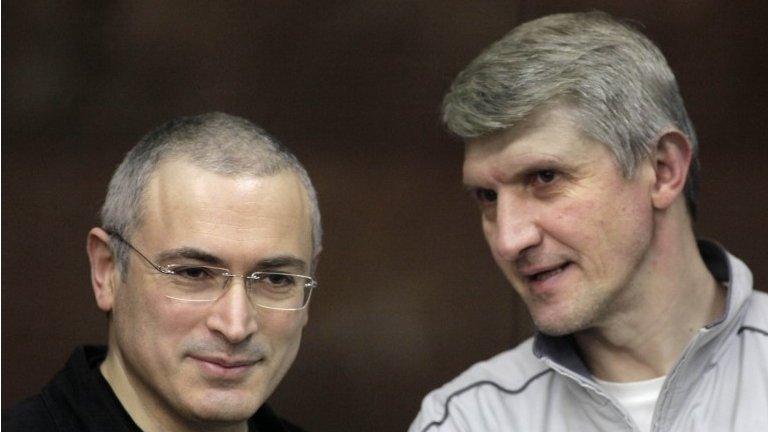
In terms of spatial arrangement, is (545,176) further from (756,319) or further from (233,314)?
(233,314)

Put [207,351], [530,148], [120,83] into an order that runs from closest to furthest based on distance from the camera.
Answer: [207,351], [530,148], [120,83]

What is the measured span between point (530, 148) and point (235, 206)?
68cm

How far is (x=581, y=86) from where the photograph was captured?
9.82ft

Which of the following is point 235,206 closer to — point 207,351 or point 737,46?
point 207,351

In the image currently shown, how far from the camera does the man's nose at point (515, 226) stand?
2971mm

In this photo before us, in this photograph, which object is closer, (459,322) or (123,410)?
(123,410)

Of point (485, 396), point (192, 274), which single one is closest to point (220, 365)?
point (192, 274)

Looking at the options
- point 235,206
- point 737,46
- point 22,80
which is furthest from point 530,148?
point 22,80

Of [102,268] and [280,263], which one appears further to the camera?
[102,268]

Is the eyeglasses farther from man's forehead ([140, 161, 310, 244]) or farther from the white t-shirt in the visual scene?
the white t-shirt

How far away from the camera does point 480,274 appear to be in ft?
13.1

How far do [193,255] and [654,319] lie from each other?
3.61 feet

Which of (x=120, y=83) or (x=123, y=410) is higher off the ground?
(x=120, y=83)

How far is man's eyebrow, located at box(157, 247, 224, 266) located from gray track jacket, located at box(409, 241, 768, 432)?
682mm
